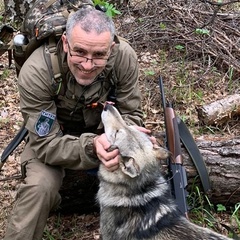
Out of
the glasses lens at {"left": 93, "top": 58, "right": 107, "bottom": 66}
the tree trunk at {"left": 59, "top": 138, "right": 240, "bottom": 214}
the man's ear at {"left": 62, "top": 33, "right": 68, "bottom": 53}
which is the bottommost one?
the tree trunk at {"left": 59, "top": 138, "right": 240, "bottom": 214}

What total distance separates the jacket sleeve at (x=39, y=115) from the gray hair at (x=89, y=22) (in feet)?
1.52

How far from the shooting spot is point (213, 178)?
190 inches

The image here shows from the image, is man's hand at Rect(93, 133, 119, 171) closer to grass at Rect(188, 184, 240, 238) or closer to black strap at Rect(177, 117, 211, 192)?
black strap at Rect(177, 117, 211, 192)

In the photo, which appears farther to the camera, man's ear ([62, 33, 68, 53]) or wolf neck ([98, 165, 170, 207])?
man's ear ([62, 33, 68, 53])

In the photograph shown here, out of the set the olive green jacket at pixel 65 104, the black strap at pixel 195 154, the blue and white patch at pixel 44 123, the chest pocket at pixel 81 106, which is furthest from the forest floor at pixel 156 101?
the blue and white patch at pixel 44 123

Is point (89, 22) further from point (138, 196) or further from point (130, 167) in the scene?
point (138, 196)

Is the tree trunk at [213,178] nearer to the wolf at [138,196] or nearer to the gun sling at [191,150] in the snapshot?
the gun sling at [191,150]

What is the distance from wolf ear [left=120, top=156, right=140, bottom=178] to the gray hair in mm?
1155

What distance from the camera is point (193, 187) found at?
15.9 ft

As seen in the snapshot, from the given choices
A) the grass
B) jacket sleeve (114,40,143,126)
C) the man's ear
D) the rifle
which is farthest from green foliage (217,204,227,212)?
the man's ear

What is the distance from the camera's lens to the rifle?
4.12m

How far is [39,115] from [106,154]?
0.94 meters

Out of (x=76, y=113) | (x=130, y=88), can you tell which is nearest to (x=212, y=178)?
(x=130, y=88)

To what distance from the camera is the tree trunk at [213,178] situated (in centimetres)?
479
